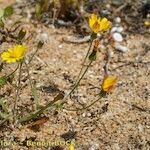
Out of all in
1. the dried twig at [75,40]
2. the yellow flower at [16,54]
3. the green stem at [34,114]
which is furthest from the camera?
the dried twig at [75,40]

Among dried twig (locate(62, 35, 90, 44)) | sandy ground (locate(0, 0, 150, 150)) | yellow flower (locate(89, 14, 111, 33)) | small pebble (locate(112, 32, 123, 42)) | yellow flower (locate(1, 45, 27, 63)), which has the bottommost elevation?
sandy ground (locate(0, 0, 150, 150))

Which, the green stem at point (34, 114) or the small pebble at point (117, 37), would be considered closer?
the green stem at point (34, 114)

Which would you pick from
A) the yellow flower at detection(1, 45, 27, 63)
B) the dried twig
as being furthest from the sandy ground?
the yellow flower at detection(1, 45, 27, 63)

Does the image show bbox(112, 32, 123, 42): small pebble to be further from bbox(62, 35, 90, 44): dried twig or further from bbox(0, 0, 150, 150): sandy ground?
bbox(62, 35, 90, 44): dried twig

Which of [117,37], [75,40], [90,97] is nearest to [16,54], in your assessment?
[90,97]

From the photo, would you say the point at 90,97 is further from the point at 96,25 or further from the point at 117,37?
the point at 117,37

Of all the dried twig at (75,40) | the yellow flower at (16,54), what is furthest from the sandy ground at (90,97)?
the yellow flower at (16,54)

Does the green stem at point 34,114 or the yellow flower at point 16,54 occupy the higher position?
the yellow flower at point 16,54

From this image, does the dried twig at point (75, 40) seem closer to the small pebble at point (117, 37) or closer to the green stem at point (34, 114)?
the small pebble at point (117, 37)
